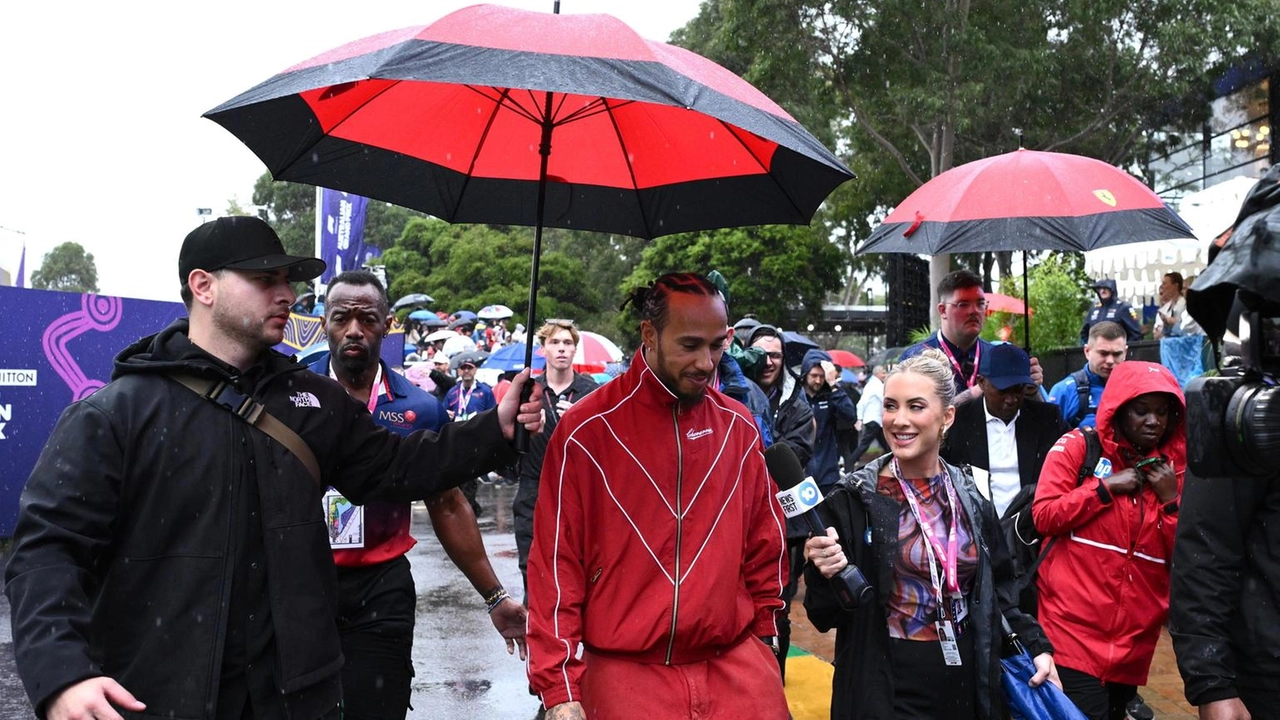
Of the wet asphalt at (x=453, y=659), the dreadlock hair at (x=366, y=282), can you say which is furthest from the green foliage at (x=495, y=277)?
the dreadlock hair at (x=366, y=282)

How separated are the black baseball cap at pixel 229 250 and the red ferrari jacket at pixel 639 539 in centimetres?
94

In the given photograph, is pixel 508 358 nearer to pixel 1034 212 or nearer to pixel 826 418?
pixel 826 418

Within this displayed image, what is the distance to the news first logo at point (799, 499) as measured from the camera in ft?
12.0

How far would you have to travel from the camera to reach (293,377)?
11.2ft

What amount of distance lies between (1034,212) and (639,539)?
3858mm

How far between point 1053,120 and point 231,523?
23.5 metres

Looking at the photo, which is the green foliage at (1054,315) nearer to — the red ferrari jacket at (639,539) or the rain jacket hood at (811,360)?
the rain jacket hood at (811,360)

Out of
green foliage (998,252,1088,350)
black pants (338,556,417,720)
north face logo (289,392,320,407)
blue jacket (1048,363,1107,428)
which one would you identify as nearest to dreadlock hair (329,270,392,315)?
black pants (338,556,417,720)

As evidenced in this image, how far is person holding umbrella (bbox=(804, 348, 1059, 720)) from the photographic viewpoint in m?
3.92

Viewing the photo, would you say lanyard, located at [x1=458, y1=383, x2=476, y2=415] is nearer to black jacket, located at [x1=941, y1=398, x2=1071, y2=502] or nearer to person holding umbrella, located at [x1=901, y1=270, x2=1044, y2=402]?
person holding umbrella, located at [x1=901, y1=270, x2=1044, y2=402]

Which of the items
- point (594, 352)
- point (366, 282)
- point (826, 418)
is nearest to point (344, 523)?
point (366, 282)

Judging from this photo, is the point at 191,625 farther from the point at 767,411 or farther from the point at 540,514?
the point at 767,411

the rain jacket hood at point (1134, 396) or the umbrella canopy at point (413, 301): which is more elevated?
the umbrella canopy at point (413, 301)

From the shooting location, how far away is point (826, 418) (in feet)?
36.5
